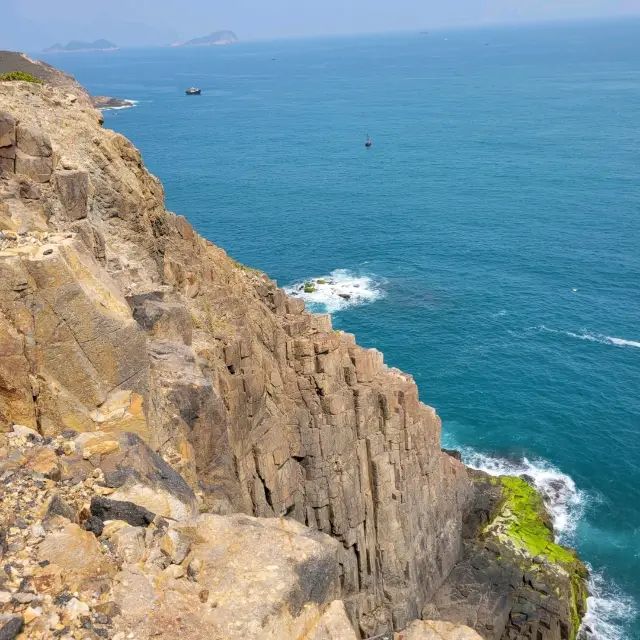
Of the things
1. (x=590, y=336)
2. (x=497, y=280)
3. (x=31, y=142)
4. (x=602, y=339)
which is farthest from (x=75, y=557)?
(x=497, y=280)

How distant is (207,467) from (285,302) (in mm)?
23634

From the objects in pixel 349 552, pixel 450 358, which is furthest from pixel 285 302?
pixel 450 358

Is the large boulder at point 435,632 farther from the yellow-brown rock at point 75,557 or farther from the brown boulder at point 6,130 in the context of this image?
the brown boulder at point 6,130

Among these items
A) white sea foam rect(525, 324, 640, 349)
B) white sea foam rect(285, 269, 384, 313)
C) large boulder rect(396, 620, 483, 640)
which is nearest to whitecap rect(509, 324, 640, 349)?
white sea foam rect(525, 324, 640, 349)

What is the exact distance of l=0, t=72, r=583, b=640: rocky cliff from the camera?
2611 centimetres

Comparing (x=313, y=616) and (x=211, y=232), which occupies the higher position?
(x=313, y=616)

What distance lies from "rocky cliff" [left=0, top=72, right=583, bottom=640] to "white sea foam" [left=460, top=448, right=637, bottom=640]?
8.44ft

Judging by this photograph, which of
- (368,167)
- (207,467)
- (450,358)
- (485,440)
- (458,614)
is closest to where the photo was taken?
(207,467)

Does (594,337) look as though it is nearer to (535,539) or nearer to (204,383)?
(535,539)

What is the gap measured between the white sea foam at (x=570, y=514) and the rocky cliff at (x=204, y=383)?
2.57 metres

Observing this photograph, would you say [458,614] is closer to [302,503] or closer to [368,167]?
[302,503]

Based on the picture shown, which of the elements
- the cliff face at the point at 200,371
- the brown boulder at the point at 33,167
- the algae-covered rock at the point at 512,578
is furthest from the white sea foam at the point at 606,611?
the brown boulder at the point at 33,167

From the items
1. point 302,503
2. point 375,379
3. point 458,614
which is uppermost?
point 375,379

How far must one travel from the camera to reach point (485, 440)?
83.8 metres
